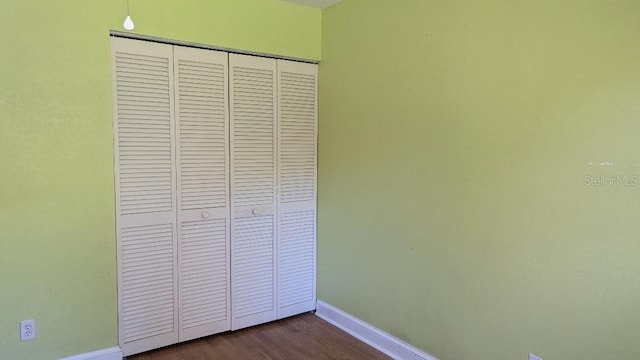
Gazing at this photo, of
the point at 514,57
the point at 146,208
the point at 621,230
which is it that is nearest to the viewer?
the point at 621,230

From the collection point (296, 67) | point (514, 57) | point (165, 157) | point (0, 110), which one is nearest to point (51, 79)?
point (0, 110)

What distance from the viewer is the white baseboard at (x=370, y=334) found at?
8.68 feet

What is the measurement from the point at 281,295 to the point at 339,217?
779 mm

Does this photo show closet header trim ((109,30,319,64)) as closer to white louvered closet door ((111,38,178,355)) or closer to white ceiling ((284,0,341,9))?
white louvered closet door ((111,38,178,355))

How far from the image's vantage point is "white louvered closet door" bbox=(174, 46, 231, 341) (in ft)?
9.26

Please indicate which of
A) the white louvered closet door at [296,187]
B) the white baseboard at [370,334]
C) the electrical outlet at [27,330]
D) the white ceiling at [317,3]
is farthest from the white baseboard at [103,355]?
the white ceiling at [317,3]

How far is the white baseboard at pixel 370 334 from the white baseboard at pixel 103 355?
150 cm

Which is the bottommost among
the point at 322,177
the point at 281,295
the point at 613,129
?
the point at 281,295

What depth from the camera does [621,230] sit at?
173 cm

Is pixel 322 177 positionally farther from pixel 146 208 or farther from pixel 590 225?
pixel 590 225

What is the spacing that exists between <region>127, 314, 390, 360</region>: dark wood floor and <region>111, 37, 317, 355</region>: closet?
0.07 meters

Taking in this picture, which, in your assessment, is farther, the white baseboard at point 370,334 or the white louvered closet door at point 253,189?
the white louvered closet door at point 253,189

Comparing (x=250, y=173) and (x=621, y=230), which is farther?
(x=250, y=173)

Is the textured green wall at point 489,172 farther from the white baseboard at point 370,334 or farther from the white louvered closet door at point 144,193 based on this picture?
the white louvered closet door at point 144,193
